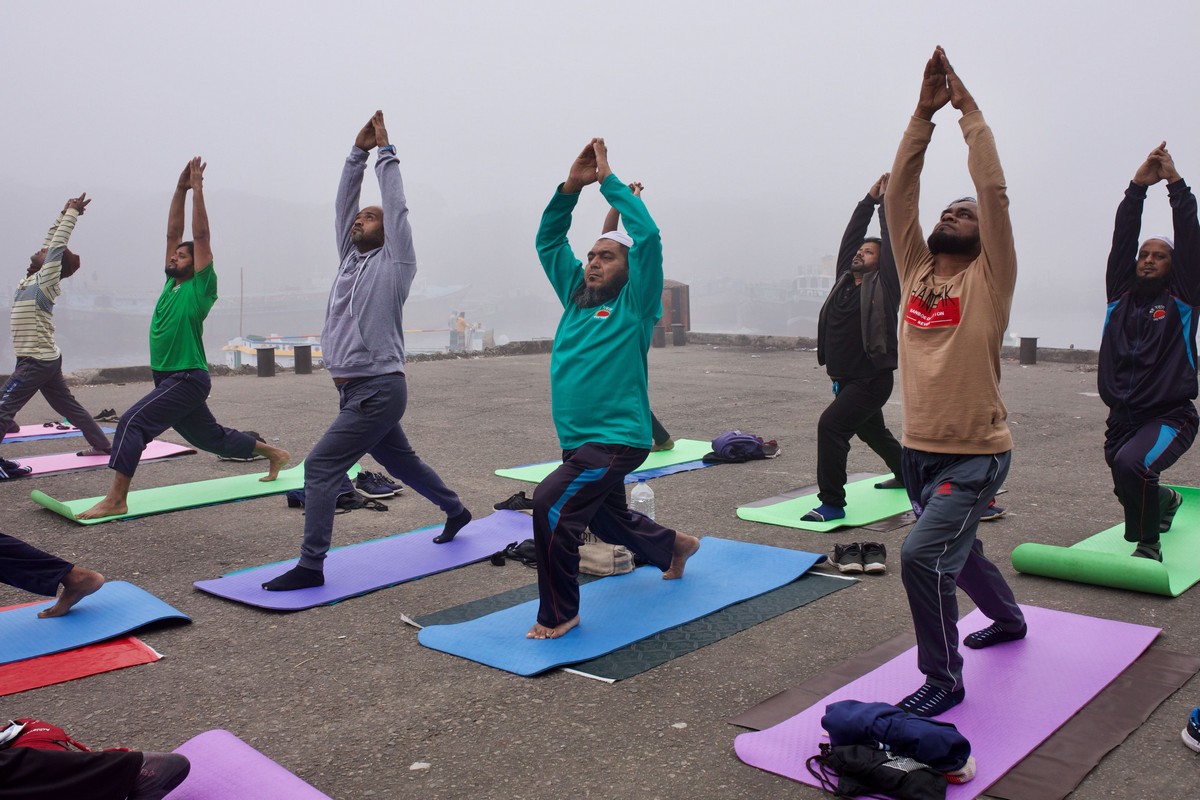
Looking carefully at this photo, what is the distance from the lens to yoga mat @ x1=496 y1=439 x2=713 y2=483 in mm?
8562

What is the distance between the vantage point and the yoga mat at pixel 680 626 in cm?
428

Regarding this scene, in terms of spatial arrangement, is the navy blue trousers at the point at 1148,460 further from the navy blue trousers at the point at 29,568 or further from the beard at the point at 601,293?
the navy blue trousers at the point at 29,568

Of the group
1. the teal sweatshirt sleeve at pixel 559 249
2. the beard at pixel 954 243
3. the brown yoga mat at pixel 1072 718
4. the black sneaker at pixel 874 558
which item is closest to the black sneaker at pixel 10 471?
the teal sweatshirt sleeve at pixel 559 249

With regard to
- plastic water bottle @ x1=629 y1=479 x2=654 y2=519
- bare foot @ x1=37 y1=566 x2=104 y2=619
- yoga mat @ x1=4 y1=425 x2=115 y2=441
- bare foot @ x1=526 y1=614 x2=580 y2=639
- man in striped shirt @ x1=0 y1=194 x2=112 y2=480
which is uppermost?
man in striped shirt @ x1=0 y1=194 x2=112 y2=480

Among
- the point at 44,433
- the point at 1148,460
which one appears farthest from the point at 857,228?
the point at 44,433

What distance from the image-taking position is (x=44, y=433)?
11539 millimetres

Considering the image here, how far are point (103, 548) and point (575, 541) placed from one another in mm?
3592

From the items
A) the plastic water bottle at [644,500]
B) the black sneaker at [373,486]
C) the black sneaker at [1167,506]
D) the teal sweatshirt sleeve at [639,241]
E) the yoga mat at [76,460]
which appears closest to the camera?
the teal sweatshirt sleeve at [639,241]

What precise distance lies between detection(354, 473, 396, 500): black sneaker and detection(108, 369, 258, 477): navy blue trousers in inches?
41.6

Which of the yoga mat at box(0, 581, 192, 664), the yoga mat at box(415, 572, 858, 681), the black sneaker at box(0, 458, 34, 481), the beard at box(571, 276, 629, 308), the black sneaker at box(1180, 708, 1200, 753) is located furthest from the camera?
the black sneaker at box(0, 458, 34, 481)

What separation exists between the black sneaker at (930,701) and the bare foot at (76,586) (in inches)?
145

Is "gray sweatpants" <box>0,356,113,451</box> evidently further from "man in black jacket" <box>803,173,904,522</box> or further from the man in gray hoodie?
"man in black jacket" <box>803,173,904,522</box>

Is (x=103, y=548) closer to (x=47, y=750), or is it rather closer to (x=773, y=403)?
(x=47, y=750)

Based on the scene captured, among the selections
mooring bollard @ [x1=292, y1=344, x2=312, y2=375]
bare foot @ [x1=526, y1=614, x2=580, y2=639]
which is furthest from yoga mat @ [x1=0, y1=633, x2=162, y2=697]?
mooring bollard @ [x1=292, y1=344, x2=312, y2=375]
